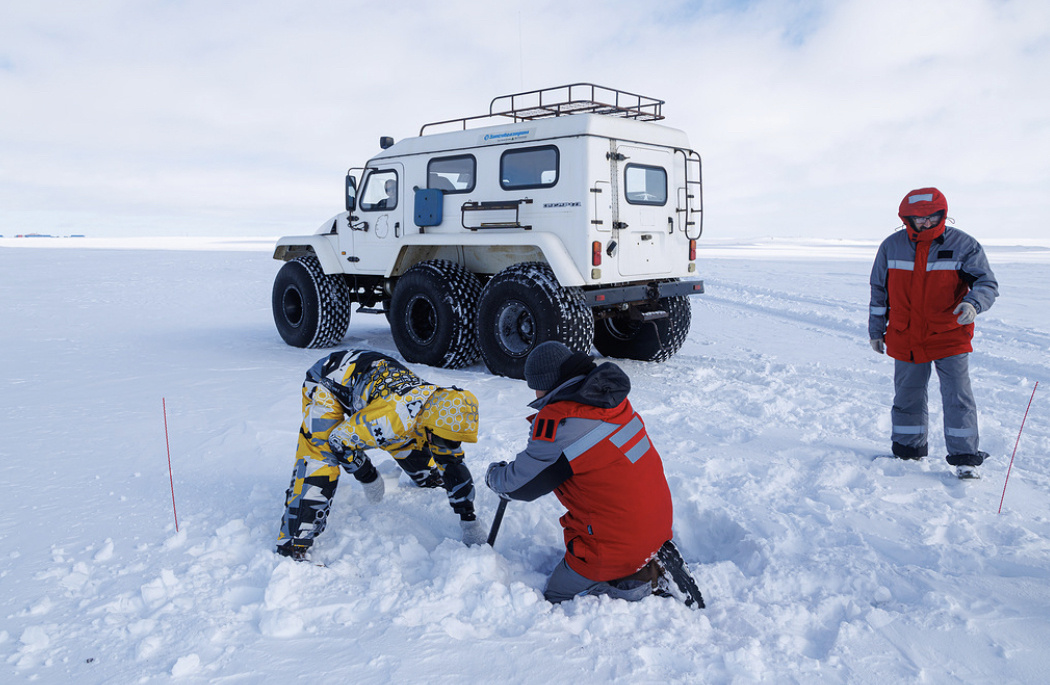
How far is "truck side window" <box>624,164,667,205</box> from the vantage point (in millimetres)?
7195

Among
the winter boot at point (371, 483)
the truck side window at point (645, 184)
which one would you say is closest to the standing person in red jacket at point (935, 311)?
the truck side window at point (645, 184)

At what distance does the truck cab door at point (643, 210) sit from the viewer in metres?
7.07

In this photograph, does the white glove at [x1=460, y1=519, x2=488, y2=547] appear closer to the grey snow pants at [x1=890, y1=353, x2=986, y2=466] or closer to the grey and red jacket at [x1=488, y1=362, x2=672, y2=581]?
the grey and red jacket at [x1=488, y1=362, x2=672, y2=581]

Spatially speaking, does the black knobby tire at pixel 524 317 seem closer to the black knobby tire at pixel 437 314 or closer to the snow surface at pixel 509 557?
the black knobby tire at pixel 437 314

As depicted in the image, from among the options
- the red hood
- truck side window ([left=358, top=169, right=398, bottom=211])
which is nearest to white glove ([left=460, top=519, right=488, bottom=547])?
the red hood

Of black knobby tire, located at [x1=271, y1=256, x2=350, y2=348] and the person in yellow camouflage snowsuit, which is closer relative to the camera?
the person in yellow camouflage snowsuit

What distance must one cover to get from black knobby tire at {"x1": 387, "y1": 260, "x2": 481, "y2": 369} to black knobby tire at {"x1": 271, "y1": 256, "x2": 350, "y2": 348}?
1325mm

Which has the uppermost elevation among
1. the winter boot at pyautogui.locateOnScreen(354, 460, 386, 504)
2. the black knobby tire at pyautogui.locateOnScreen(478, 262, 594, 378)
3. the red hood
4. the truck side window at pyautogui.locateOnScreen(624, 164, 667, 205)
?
the truck side window at pyautogui.locateOnScreen(624, 164, 667, 205)

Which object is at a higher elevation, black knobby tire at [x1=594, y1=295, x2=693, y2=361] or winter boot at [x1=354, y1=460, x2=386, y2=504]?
black knobby tire at [x1=594, y1=295, x2=693, y2=361]

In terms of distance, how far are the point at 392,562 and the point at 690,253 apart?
554 cm

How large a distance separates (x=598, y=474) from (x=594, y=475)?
0.02 m

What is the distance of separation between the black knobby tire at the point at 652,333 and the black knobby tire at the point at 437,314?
163 centimetres

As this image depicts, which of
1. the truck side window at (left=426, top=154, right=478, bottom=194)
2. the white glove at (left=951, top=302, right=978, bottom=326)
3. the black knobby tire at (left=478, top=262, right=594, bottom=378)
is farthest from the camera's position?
the truck side window at (left=426, top=154, right=478, bottom=194)

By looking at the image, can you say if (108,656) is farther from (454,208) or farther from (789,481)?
(454,208)
